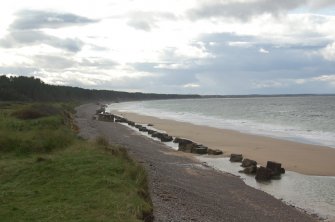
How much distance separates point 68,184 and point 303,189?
1367 centimetres

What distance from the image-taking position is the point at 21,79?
115 m

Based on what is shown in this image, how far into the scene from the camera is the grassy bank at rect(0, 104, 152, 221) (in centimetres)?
1105

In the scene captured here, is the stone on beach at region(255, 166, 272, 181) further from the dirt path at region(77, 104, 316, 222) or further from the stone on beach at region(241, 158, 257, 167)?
the stone on beach at region(241, 158, 257, 167)

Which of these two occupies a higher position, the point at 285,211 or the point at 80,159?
the point at 80,159

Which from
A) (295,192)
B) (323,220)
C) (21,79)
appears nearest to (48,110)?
(295,192)

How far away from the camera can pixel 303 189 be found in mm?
22594

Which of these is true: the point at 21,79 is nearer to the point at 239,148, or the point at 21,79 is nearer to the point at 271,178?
the point at 239,148

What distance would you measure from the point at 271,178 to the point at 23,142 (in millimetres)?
14389

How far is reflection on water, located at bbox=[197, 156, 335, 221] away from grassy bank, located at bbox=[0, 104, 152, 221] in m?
7.88

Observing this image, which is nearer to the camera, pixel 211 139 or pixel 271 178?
pixel 271 178

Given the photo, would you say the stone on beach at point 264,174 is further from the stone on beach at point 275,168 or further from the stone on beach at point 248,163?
the stone on beach at point 248,163

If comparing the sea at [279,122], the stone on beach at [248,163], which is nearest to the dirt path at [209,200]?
the stone on beach at [248,163]

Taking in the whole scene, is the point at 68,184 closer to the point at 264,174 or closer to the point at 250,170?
the point at 264,174

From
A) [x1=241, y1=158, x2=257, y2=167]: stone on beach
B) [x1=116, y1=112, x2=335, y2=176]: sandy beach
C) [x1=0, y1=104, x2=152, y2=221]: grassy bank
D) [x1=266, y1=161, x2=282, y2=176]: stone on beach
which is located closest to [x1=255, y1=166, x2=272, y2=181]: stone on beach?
[x1=266, y1=161, x2=282, y2=176]: stone on beach
